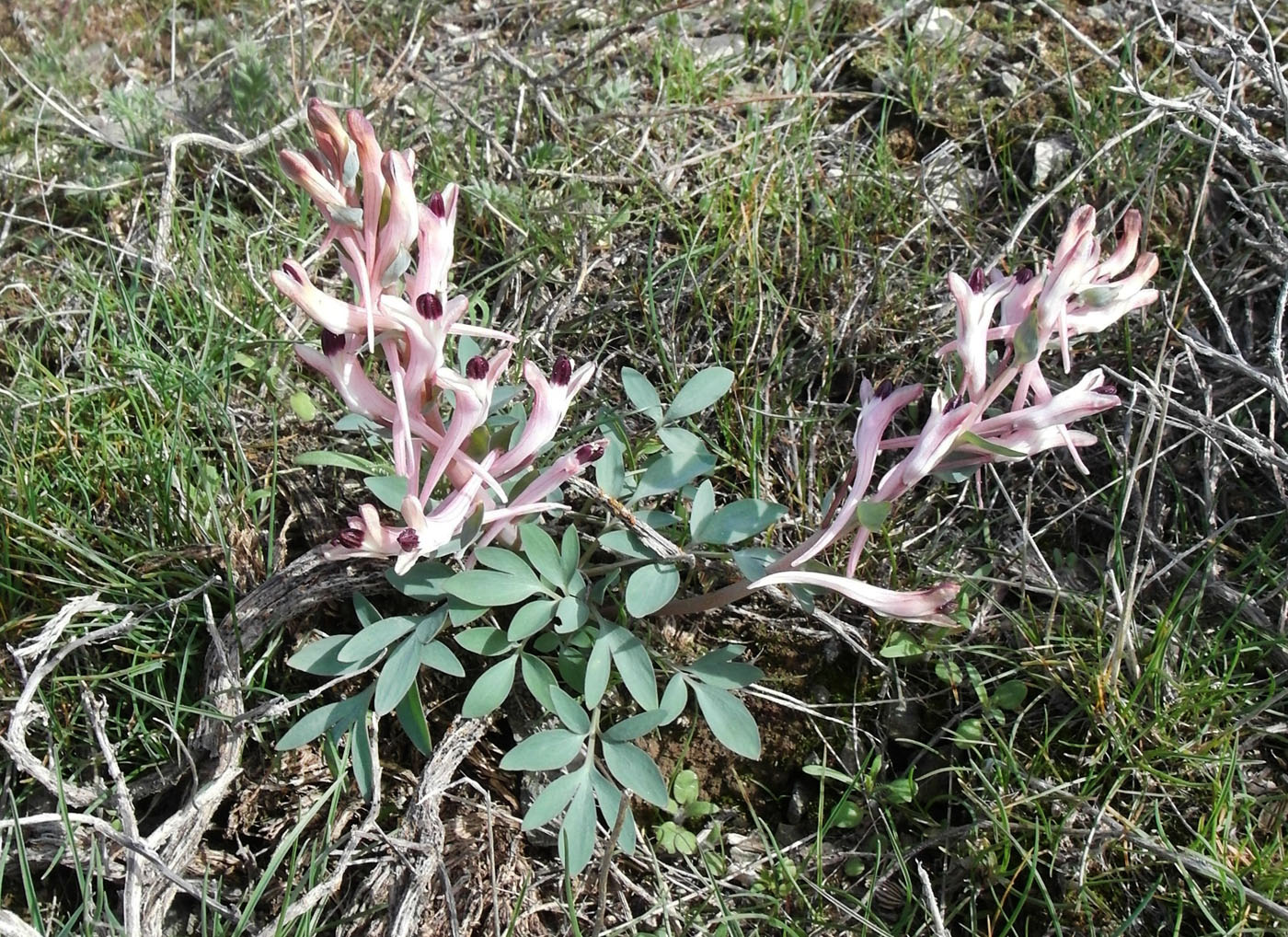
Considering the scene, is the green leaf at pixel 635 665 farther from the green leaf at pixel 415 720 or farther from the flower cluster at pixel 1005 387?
the green leaf at pixel 415 720

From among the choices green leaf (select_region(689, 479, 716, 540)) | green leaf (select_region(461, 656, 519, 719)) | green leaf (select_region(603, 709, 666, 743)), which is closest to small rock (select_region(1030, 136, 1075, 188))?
green leaf (select_region(689, 479, 716, 540))

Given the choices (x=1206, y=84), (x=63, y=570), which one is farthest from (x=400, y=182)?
(x=1206, y=84)

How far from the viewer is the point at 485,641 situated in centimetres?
195

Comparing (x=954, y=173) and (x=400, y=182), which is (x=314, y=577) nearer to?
(x=400, y=182)

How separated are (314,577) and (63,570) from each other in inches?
23.8

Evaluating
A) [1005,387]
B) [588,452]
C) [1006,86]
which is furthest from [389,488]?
[1006,86]

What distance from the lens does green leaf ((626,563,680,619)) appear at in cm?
192

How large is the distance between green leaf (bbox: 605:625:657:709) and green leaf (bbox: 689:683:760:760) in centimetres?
10

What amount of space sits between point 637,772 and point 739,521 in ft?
1.72

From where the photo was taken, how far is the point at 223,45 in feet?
11.6

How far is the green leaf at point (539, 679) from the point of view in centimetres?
193

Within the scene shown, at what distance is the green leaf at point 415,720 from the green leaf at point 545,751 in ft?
0.57

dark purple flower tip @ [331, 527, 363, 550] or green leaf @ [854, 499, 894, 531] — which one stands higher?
dark purple flower tip @ [331, 527, 363, 550]

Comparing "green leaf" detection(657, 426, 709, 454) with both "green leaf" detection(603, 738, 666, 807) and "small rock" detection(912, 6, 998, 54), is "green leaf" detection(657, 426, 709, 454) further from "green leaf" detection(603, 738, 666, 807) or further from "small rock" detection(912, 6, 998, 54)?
"small rock" detection(912, 6, 998, 54)
